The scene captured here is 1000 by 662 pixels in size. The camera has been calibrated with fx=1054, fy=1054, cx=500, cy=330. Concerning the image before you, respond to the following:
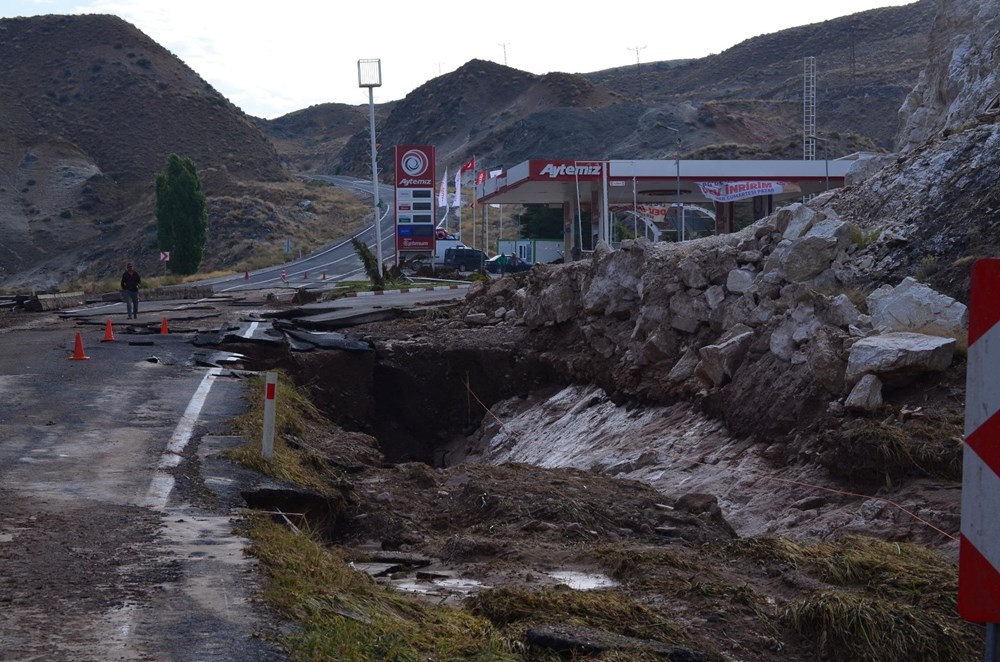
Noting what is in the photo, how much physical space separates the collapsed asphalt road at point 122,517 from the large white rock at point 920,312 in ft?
23.2

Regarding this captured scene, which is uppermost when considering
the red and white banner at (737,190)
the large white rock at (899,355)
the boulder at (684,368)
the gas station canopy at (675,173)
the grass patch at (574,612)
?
the gas station canopy at (675,173)

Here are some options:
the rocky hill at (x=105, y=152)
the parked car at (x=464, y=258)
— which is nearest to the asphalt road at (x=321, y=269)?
the parked car at (x=464, y=258)

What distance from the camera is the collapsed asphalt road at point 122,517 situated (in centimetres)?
480

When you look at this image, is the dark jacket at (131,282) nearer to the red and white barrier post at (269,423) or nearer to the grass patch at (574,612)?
the red and white barrier post at (269,423)

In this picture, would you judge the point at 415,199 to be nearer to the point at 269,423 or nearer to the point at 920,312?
the point at 920,312

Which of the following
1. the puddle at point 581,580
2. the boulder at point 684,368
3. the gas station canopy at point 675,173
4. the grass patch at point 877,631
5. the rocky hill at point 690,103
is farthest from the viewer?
the rocky hill at point 690,103

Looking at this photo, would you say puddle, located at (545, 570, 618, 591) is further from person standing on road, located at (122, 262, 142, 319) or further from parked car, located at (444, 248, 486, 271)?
parked car, located at (444, 248, 486, 271)

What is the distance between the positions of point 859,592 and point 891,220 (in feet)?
29.7

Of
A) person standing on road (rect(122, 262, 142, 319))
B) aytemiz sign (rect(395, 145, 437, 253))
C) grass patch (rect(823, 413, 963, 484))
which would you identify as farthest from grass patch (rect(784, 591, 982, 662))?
aytemiz sign (rect(395, 145, 437, 253))

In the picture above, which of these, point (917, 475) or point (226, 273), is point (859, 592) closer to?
point (917, 475)

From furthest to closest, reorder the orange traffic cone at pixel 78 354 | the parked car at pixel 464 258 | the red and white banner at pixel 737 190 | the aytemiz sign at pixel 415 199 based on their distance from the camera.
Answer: the parked car at pixel 464 258 → the aytemiz sign at pixel 415 199 → the red and white banner at pixel 737 190 → the orange traffic cone at pixel 78 354

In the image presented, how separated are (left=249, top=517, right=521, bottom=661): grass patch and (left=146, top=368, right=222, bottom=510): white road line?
5.22ft

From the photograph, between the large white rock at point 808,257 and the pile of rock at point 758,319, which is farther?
the large white rock at point 808,257

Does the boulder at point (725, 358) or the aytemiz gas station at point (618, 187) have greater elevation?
the aytemiz gas station at point (618, 187)
